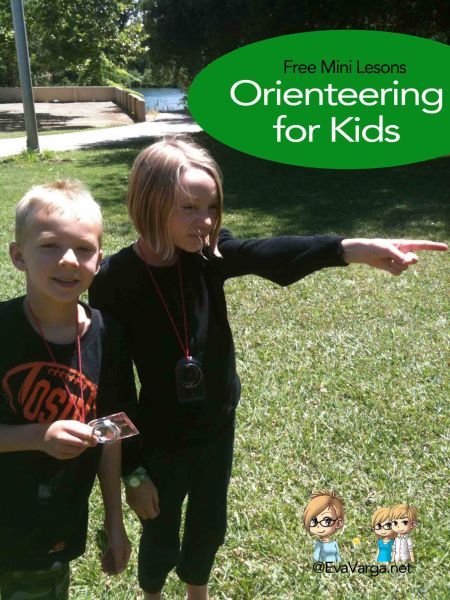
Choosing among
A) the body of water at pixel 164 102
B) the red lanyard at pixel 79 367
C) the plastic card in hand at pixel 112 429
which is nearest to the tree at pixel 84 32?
the body of water at pixel 164 102

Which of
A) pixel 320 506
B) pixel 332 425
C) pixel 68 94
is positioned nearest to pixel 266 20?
pixel 332 425

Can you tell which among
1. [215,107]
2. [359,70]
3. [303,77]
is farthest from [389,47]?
[215,107]

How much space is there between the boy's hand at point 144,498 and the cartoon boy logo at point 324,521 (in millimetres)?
897

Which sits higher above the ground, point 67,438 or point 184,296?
point 184,296

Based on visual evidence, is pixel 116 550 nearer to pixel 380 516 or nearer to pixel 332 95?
pixel 380 516

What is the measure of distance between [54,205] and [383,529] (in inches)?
69.8

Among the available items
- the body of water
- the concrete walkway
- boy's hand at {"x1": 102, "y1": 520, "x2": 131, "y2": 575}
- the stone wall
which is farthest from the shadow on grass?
the stone wall

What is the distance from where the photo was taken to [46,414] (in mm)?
1395

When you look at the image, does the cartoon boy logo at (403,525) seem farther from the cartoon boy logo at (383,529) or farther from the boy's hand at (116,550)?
the boy's hand at (116,550)

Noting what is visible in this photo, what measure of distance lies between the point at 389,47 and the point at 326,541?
667 cm

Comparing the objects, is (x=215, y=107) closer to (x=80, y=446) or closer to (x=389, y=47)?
(x=389, y=47)

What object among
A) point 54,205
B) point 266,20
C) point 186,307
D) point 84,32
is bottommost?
point 186,307

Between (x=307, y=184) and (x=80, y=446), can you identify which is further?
(x=307, y=184)

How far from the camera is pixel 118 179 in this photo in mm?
11117
